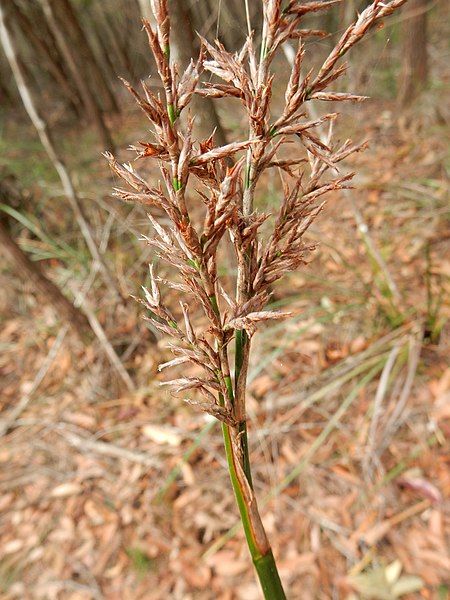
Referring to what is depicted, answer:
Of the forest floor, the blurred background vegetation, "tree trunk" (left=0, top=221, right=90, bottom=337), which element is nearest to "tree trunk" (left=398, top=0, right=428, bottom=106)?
the blurred background vegetation

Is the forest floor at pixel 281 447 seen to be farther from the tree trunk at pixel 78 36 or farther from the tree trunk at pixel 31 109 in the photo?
the tree trunk at pixel 78 36

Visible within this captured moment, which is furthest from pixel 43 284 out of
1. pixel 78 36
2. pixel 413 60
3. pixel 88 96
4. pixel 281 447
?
pixel 78 36

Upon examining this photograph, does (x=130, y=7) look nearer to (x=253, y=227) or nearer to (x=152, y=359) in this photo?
(x=152, y=359)

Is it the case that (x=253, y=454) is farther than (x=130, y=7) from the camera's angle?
No

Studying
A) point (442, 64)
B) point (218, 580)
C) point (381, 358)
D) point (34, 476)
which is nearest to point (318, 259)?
point (381, 358)

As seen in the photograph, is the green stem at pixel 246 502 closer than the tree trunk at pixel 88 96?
Yes

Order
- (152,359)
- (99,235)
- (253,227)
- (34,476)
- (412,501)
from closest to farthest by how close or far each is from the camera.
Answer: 1. (253,227)
2. (412,501)
3. (34,476)
4. (152,359)
5. (99,235)

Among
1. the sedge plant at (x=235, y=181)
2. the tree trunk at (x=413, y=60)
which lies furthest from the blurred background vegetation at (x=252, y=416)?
the sedge plant at (x=235, y=181)
